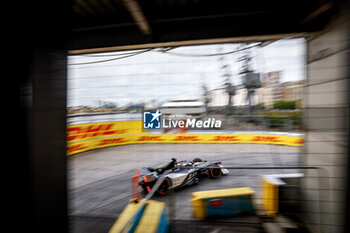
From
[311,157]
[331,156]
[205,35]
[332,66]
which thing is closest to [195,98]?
[205,35]

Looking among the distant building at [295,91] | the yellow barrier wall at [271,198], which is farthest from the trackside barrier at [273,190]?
the distant building at [295,91]

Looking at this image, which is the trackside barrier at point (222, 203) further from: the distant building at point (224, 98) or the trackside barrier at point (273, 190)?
the distant building at point (224, 98)

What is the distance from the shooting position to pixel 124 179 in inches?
109

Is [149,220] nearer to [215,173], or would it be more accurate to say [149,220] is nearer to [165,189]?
[165,189]

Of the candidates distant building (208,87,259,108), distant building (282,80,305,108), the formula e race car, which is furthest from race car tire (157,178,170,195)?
distant building (282,80,305,108)

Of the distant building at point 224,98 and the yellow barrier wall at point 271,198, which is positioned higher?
the distant building at point 224,98

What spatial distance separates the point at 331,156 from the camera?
1056mm

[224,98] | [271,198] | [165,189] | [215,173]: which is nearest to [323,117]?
[224,98]

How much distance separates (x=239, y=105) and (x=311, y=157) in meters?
0.68

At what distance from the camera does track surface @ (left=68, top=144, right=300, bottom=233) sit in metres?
1.44

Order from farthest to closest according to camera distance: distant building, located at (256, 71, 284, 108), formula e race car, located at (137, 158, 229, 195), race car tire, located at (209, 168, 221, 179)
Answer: race car tire, located at (209, 168, 221, 179) → formula e race car, located at (137, 158, 229, 195) → distant building, located at (256, 71, 284, 108)

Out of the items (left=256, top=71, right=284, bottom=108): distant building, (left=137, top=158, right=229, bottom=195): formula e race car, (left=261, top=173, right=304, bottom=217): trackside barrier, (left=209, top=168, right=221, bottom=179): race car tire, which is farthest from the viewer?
(left=209, top=168, right=221, bottom=179): race car tire

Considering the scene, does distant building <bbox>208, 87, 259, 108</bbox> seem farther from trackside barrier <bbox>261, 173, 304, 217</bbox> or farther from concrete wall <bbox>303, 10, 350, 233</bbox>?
trackside barrier <bbox>261, 173, 304, 217</bbox>

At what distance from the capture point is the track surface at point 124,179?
1440 millimetres
